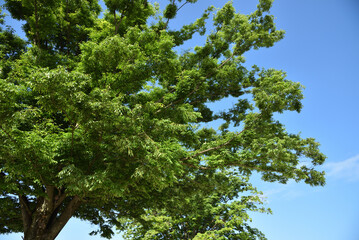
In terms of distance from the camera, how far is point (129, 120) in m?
6.35

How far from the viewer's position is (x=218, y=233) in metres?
13.6

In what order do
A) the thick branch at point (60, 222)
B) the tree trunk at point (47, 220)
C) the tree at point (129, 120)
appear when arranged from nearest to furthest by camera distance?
the tree at point (129, 120) → the tree trunk at point (47, 220) → the thick branch at point (60, 222)

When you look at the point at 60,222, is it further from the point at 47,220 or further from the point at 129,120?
the point at 129,120

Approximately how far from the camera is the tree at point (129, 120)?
20.2ft

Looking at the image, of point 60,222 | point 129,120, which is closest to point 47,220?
point 60,222

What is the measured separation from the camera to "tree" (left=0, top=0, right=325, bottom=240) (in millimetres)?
6145

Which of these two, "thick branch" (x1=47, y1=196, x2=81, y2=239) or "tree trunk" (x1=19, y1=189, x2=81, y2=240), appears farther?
"thick branch" (x1=47, y1=196, x2=81, y2=239)

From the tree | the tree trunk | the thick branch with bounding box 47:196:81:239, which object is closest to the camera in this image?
the tree

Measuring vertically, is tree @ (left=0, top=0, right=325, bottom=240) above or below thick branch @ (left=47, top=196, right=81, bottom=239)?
above

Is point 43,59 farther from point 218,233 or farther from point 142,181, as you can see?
point 218,233

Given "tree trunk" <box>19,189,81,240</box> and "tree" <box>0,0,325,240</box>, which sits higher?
"tree" <box>0,0,325,240</box>

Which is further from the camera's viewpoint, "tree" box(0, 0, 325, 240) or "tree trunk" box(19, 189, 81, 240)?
"tree trunk" box(19, 189, 81, 240)

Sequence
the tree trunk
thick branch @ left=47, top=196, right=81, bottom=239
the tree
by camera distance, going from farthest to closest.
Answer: thick branch @ left=47, top=196, right=81, bottom=239, the tree trunk, the tree

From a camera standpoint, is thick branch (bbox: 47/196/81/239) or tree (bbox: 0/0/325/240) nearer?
tree (bbox: 0/0/325/240)
